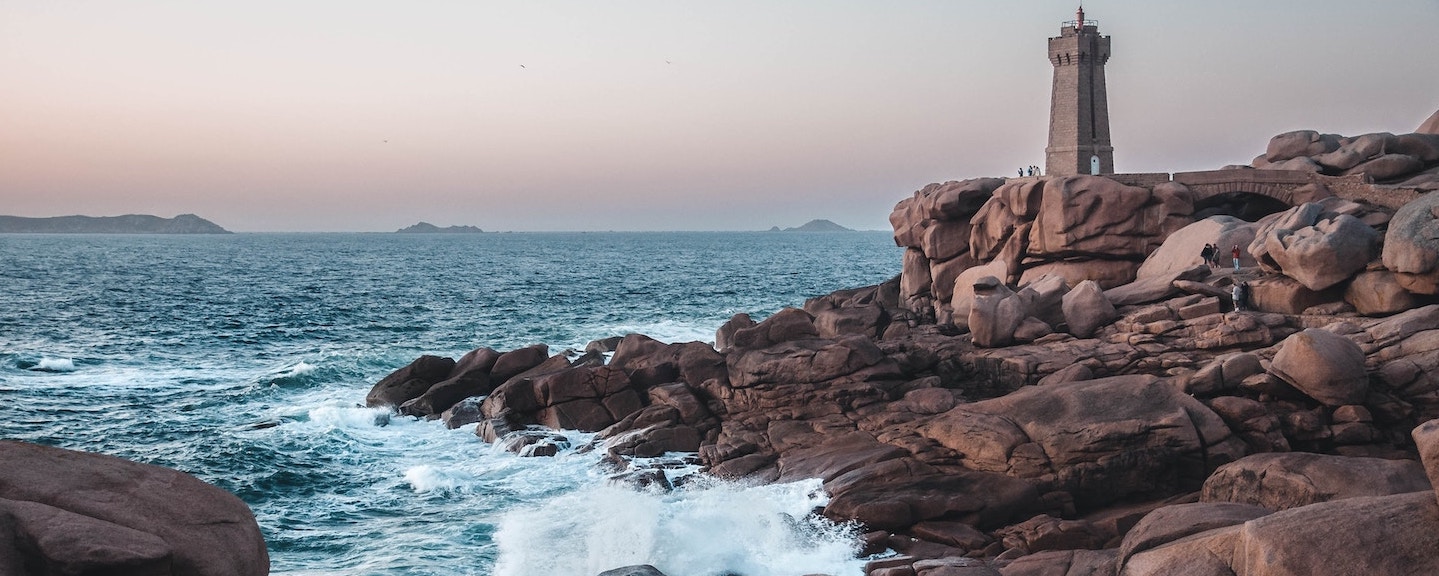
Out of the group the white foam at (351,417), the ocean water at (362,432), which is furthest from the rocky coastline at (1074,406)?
the ocean water at (362,432)

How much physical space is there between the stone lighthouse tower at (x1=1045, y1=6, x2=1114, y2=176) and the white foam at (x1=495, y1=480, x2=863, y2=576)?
30.9 m

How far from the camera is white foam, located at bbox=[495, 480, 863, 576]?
62.9ft

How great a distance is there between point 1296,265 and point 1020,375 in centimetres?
802

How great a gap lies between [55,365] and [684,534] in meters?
32.6

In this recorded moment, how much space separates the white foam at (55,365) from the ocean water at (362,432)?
0.29 meters

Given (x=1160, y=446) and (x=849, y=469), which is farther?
(x=849, y=469)

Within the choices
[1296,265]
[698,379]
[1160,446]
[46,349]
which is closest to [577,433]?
[698,379]

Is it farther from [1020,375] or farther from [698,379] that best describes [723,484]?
[1020,375]

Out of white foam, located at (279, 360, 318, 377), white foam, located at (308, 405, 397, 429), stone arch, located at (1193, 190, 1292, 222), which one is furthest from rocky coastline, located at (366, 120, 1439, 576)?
white foam, located at (279, 360, 318, 377)

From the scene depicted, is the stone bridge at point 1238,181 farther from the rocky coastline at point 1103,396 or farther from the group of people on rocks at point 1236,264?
the group of people on rocks at point 1236,264

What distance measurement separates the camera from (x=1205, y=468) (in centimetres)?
2103

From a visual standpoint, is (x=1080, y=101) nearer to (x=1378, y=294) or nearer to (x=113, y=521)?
(x=1378, y=294)

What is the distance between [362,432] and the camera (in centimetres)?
3084

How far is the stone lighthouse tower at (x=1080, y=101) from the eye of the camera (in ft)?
154
